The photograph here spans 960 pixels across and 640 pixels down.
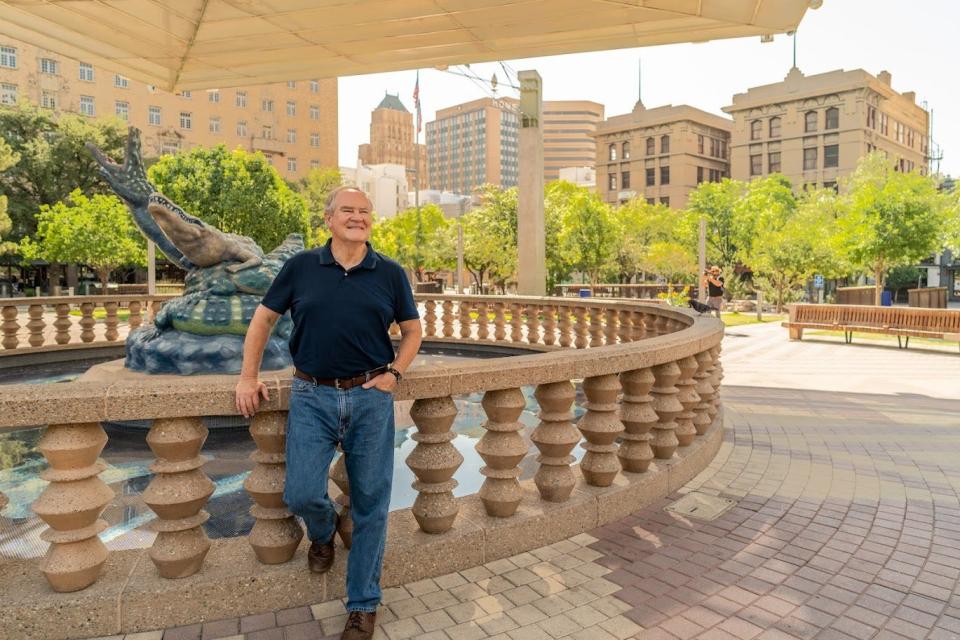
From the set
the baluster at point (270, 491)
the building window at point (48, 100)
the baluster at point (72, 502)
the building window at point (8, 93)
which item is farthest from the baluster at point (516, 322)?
the building window at point (48, 100)

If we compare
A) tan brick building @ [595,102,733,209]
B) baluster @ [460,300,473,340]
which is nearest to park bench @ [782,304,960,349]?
baluster @ [460,300,473,340]

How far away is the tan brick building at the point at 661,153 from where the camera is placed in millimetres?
77875

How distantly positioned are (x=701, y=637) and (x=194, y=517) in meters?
2.76

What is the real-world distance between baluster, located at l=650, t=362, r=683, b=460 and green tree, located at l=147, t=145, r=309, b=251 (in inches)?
1482

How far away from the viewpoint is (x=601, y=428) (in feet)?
15.6

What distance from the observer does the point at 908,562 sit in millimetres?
4246

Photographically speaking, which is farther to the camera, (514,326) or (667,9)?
(514,326)

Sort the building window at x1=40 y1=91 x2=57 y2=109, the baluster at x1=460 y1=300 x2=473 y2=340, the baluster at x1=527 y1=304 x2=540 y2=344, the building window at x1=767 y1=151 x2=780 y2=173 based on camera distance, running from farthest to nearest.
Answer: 1. the building window at x1=767 y1=151 x2=780 y2=173
2. the building window at x1=40 y1=91 x2=57 y2=109
3. the baluster at x1=460 y1=300 x2=473 y2=340
4. the baluster at x1=527 y1=304 x2=540 y2=344

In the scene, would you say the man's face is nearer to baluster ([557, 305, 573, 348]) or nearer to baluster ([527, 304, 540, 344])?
baluster ([557, 305, 573, 348])

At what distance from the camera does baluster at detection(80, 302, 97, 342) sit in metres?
15.1

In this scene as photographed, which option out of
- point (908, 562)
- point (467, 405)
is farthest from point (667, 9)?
point (908, 562)

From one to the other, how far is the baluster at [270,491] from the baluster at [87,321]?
45.9 feet

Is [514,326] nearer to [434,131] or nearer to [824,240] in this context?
[824,240]

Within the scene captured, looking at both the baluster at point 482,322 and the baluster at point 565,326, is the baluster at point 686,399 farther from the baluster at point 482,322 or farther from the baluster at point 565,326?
the baluster at point 482,322
